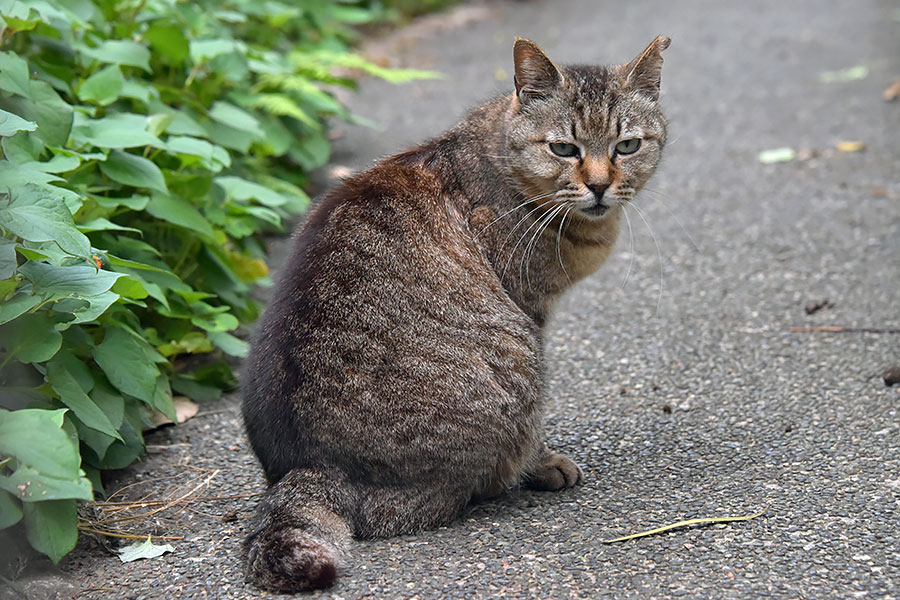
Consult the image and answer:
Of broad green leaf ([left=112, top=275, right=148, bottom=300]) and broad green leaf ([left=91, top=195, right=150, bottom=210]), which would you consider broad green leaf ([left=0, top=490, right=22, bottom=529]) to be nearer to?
broad green leaf ([left=112, top=275, right=148, bottom=300])

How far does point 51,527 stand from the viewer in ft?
8.55

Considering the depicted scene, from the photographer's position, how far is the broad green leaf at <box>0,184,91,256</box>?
2670mm

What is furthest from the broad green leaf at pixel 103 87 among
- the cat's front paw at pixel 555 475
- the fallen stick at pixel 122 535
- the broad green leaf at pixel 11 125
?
the cat's front paw at pixel 555 475

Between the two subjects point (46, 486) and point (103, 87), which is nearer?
point (46, 486)

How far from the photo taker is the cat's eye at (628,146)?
338 centimetres

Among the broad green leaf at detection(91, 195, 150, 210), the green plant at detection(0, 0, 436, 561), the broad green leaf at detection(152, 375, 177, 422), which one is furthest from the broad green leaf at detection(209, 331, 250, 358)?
the broad green leaf at detection(91, 195, 150, 210)

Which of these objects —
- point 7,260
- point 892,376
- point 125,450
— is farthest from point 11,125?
point 892,376

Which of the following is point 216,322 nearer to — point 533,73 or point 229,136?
point 229,136

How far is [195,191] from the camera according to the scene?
4.19 metres

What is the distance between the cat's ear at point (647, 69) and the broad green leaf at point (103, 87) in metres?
2.08

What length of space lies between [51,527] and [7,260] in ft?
2.41

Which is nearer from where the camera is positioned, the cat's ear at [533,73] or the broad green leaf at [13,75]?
the broad green leaf at [13,75]

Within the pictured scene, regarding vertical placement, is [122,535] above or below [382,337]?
below

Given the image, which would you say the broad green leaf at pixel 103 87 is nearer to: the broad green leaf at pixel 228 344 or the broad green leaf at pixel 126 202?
the broad green leaf at pixel 126 202
